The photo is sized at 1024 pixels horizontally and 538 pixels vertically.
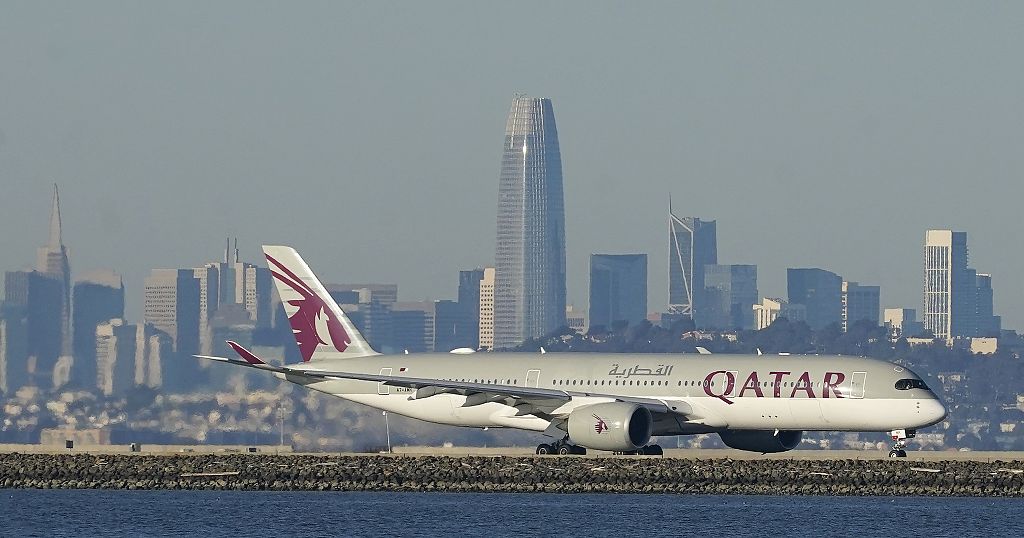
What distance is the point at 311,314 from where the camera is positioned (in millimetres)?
89438

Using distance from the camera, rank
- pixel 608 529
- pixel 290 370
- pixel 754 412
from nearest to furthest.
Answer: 1. pixel 608 529
2. pixel 754 412
3. pixel 290 370

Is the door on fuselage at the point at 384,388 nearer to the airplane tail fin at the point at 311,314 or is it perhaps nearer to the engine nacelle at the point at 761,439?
the airplane tail fin at the point at 311,314

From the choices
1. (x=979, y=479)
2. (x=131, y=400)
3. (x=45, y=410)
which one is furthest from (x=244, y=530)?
(x=45, y=410)

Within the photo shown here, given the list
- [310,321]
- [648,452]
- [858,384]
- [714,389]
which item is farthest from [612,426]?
[310,321]

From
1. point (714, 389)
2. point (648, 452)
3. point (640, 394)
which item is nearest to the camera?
point (714, 389)

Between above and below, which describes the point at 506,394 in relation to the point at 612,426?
above

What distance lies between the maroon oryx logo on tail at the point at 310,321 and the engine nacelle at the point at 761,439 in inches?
681

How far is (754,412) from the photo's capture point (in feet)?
251

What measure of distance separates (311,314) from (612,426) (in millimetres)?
18264

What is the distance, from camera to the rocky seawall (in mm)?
72438

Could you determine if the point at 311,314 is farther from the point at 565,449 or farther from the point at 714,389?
the point at 714,389

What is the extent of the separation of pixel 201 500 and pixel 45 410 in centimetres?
7498

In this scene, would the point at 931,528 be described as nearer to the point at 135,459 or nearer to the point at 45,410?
the point at 135,459

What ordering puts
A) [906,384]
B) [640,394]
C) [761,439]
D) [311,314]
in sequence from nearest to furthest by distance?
[906,384], [640,394], [761,439], [311,314]
